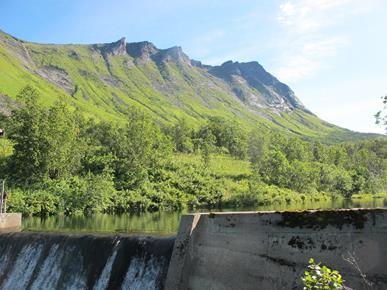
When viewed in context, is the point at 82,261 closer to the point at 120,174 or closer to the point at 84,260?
the point at 84,260

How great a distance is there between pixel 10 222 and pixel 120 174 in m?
49.1

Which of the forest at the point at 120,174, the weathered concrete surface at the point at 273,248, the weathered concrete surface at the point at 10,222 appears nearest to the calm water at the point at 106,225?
the weathered concrete surface at the point at 10,222

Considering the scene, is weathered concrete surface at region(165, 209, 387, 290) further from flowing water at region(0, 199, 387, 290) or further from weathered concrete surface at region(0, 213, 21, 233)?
weathered concrete surface at region(0, 213, 21, 233)

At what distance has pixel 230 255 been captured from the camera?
1110 centimetres

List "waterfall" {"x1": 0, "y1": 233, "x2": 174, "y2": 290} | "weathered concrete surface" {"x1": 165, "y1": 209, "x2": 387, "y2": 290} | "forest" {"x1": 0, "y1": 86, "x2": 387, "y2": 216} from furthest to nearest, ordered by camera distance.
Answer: "forest" {"x1": 0, "y1": 86, "x2": 387, "y2": 216}, "waterfall" {"x1": 0, "y1": 233, "x2": 174, "y2": 290}, "weathered concrete surface" {"x1": 165, "y1": 209, "x2": 387, "y2": 290}

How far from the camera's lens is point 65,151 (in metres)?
66.2

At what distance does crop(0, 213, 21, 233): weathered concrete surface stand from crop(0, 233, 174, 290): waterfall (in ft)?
17.0

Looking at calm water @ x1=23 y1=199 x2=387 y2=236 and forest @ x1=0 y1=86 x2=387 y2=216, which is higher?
forest @ x1=0 y1=86 x2=387 y2=216

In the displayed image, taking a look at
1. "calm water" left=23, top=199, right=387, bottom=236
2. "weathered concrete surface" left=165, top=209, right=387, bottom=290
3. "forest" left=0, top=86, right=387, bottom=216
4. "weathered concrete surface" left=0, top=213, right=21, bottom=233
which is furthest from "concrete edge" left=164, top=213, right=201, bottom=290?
"forest" left=0, top=86, right=387, bottom=216

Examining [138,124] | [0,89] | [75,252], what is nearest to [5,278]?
[75,252]

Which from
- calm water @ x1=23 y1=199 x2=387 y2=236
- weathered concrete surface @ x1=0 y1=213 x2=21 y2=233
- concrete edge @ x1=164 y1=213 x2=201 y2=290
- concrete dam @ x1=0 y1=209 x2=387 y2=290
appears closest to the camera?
concrete dam @ x1=0 y1=209 x2=387 y2=290

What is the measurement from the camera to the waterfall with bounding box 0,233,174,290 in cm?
1460

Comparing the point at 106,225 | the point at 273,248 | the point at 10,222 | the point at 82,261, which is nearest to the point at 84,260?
the point at 82,261

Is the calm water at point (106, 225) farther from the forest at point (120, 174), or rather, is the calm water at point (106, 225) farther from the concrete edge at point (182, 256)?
the concrete edge at point (182, 256)
